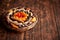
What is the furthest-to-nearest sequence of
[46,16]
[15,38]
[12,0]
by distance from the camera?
[12,0] → [46,16] → [15,38]

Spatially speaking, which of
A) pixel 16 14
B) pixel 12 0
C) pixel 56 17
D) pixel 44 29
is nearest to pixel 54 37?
pixel 44 29

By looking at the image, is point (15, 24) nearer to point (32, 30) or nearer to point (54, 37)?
point (32, 30)

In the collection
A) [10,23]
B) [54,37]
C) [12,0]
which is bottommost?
[54,37]

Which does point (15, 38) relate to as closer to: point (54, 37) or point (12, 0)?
point (54, 37)

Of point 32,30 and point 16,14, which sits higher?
point 16,14

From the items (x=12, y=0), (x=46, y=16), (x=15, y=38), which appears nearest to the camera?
(x=15, y=38)

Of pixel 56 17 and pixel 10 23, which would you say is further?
pixel 56 17
